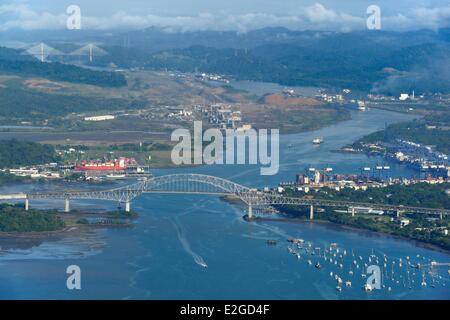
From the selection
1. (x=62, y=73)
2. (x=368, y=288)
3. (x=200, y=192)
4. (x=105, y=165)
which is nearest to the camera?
(x=368, y=288)

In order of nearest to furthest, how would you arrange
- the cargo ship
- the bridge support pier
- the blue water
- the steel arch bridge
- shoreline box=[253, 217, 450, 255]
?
1. the blue water
2. shoreline box=[253, 217, 450, 255]
3. the bridge support pier
4. the steel arch bridge
5. the cargo ship

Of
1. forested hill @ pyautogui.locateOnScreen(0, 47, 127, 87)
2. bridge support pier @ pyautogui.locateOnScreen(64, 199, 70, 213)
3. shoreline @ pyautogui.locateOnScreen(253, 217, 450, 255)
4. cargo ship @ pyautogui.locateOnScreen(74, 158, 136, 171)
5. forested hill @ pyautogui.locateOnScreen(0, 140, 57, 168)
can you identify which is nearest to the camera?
shoreline @ pyautogui.locateOnScreen(253, 217, 450, 255)

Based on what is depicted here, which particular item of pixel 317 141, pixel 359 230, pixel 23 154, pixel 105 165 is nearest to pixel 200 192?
pixel 359 230

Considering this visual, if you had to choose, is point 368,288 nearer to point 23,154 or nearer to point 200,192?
point 200,192

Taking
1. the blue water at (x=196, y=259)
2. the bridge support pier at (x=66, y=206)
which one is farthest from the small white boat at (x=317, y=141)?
the bridge support pier at (x=66, y=206)

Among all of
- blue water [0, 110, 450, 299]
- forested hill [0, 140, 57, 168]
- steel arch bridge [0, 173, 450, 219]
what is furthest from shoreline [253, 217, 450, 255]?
forested hill [0, 140, 57, 168]

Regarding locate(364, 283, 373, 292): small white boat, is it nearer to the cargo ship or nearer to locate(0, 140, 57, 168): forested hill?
the cargo ship
